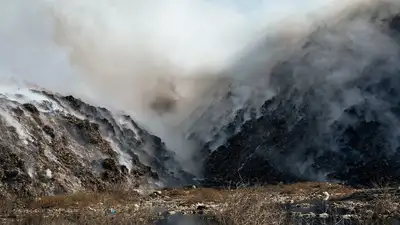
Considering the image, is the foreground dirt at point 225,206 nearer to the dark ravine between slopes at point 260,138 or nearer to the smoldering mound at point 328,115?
the dark ravine between slopes at point 260,138

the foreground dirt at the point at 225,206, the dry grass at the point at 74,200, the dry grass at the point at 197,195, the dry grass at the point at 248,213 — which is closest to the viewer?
the dry grass at the point at 248,213

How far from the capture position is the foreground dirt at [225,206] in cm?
2748

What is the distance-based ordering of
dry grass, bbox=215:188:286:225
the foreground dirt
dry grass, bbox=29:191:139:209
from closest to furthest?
dry grass, bbox=215:188:286:225
the foreground dirt
dry grass, bbox=29:191:139:209

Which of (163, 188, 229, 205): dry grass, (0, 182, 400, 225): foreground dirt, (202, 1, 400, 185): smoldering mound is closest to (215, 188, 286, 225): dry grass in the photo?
(0, 182, 400, 225): foreground dirt

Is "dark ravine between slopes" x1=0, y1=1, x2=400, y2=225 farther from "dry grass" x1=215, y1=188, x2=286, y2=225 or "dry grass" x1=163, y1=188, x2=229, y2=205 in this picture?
"dry grass" x1=215, y1=188, x2=286, y2=225

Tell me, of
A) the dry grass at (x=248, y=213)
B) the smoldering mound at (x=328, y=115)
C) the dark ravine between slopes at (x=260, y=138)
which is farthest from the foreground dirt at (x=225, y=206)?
the smoldering mound at (x=328, y=115)

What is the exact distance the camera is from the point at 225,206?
31734 millimetres

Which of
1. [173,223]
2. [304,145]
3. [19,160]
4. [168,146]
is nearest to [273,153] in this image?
[304,145]

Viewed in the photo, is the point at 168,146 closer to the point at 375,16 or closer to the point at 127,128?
the point at 127,128

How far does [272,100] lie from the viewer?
257ft

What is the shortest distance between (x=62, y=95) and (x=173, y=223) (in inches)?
1691

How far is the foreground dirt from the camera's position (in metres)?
27.5

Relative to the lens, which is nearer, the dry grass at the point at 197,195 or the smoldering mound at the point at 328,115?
the dry grass at the point at 197,195

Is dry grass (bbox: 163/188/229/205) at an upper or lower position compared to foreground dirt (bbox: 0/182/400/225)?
upper
